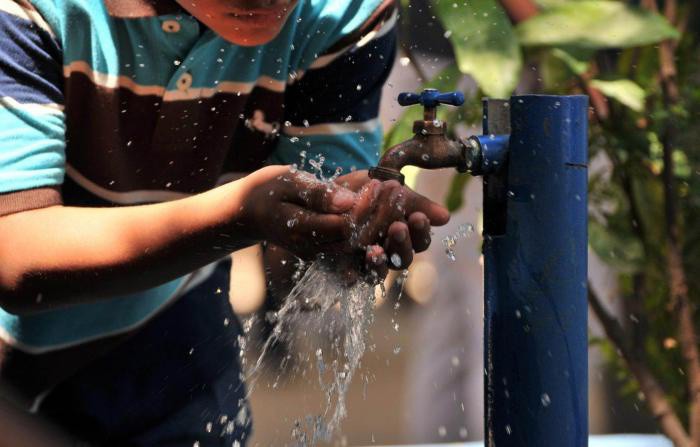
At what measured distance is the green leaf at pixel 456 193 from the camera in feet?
8.46

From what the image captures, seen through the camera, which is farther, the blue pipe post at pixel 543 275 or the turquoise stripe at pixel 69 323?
the turquoise stripe at pixel 69 323

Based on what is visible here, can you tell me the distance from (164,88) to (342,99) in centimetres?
29

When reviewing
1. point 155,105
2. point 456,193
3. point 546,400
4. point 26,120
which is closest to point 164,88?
point 155,105

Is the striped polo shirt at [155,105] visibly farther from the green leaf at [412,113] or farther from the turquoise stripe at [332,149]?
the green leaf at [412,113]

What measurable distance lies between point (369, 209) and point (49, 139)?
1.80ft

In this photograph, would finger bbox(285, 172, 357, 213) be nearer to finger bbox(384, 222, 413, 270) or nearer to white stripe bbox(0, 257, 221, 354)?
finger bbox(384, 222, 413, 270)

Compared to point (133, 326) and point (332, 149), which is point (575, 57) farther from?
point (133, 326)

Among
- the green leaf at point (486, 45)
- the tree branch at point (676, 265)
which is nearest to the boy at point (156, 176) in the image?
the green leaf at point (486, 45)

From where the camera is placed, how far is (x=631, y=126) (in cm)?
257

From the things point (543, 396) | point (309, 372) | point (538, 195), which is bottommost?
point (309, 372)

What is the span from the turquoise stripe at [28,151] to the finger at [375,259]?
53 cm

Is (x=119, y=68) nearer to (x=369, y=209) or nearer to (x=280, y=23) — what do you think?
(x=280, y=23)

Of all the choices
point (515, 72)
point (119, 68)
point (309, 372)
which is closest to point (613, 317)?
point (515, 72)

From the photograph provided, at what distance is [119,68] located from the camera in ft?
5.37
